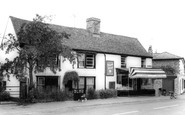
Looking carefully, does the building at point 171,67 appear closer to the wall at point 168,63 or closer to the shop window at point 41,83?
the wall at point 168,63

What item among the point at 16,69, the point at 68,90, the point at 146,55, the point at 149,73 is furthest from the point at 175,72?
the point at 16,69

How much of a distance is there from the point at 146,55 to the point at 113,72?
21.6ft

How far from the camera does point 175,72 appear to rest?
37.6m

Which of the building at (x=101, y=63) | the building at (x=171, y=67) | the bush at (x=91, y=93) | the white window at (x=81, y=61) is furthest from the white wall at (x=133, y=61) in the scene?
the bush at (x=91, y=93)

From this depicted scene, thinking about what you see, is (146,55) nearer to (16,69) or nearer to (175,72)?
(175,72)

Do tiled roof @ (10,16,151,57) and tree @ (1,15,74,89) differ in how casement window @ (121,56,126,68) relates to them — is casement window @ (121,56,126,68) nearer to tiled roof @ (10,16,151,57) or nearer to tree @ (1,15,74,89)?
tiled roof @ (10,16,151,57)

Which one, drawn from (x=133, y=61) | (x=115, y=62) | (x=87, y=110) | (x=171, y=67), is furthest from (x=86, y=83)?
(x=171, y=67)

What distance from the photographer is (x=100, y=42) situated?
3053 cm

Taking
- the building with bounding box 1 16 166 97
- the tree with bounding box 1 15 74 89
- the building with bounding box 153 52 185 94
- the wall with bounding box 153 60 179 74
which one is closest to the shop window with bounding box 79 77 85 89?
the building with bounding box 1 16 166 97

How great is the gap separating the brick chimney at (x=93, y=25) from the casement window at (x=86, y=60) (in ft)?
14.8

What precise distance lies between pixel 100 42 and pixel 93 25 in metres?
2.38

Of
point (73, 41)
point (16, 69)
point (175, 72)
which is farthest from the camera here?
point (175, 72)

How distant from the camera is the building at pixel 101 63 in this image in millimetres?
25344

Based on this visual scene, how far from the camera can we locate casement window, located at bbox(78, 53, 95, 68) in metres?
27.2
